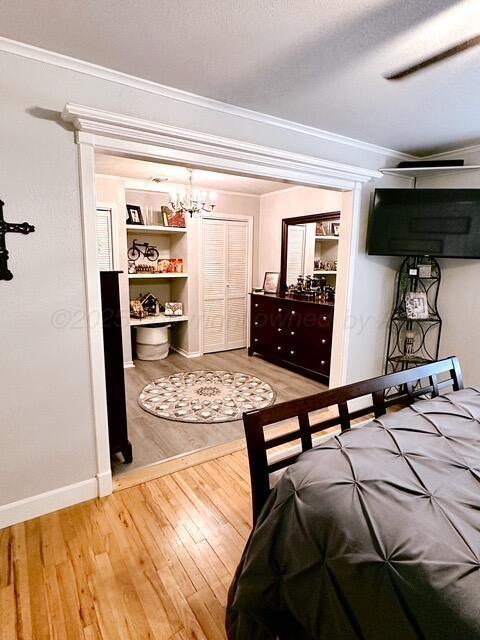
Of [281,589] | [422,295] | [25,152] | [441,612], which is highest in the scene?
[25,152]

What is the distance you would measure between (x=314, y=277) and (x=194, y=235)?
5.76 feet

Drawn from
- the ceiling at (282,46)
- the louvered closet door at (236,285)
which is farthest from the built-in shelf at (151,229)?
the ceiling at (282,46)

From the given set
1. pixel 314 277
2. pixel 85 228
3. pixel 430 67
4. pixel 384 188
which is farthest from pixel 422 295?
pixel 85 228

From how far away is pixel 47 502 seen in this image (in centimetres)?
193

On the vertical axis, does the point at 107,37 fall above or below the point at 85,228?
above

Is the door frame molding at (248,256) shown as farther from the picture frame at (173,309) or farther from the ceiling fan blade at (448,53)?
the ceiling fan blade at (448,53)

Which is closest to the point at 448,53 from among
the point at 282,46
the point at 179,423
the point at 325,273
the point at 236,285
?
the point at 282,46

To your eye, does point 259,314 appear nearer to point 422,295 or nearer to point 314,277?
point 314,277

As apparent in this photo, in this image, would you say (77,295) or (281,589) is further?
(77,295)

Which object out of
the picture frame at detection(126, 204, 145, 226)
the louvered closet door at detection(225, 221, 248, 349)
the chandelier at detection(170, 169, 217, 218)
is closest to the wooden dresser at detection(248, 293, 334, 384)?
the louvered closet door at detection(225, 221, 248, 349)

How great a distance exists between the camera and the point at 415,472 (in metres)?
1.09

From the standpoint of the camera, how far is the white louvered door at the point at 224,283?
4.96 metres

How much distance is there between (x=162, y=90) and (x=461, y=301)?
2904mm

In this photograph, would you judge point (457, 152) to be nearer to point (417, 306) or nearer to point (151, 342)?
point (417, 306)
